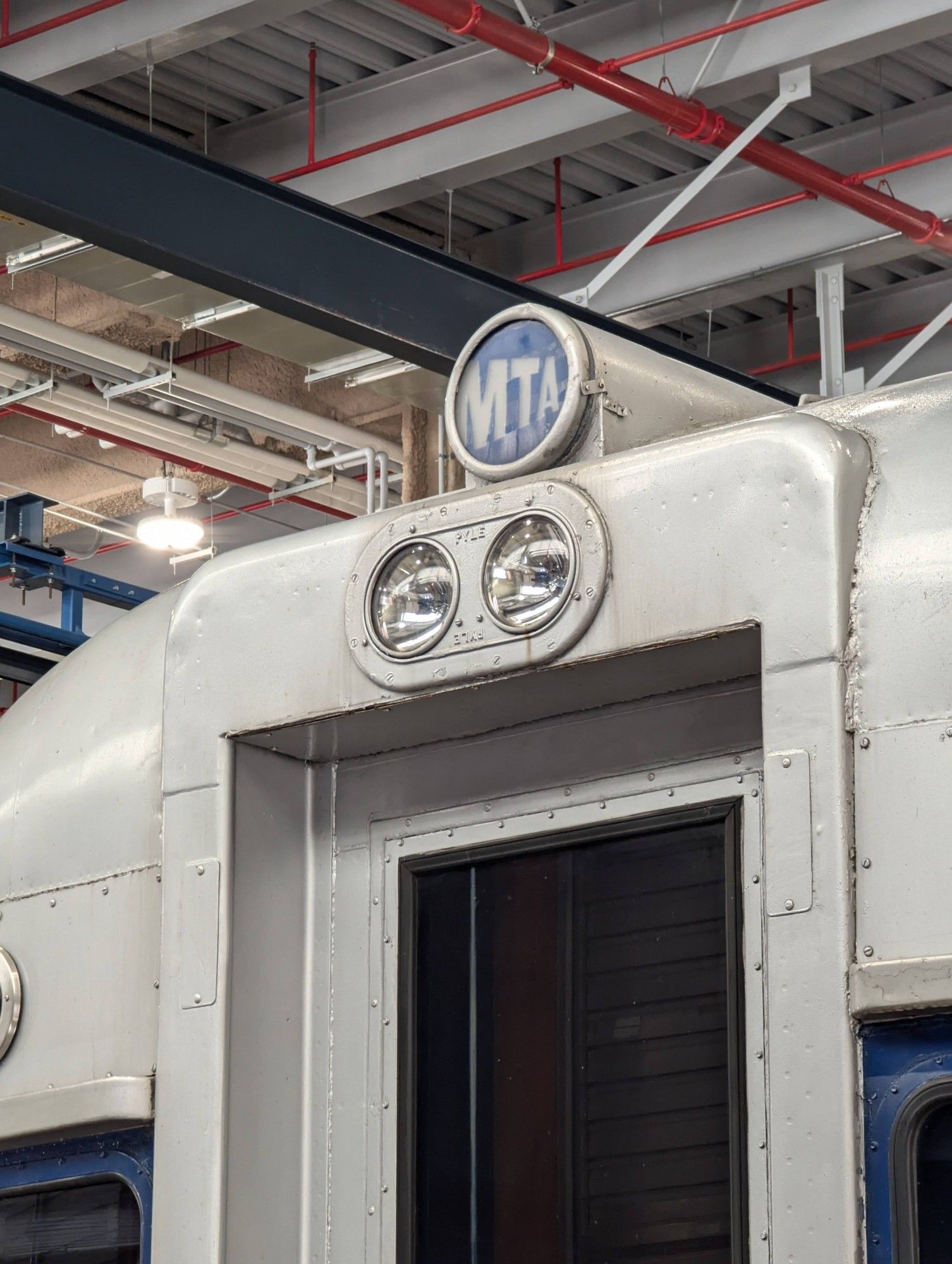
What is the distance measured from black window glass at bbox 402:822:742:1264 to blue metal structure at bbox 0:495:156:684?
7.65 m

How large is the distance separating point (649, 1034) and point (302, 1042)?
73cm

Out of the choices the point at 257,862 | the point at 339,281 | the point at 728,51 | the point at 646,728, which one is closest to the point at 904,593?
the point at 646,728

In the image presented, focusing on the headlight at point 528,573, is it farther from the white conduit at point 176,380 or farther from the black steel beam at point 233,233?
the white conduit at point 176,380

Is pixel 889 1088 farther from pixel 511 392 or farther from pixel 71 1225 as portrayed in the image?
pixel 71 1225

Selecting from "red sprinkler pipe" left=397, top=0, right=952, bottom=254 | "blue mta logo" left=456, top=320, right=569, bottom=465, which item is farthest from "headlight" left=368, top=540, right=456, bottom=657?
"red sprinkler pipe" left=397, top=0, right=952, bottom=254

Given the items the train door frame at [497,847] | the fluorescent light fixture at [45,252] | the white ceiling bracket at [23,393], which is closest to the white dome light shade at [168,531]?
the white ceiling bracket at [23,393]

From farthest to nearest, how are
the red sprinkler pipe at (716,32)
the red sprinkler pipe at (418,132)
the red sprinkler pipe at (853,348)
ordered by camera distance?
the red sprinkler pipe at (853,348)
the red sprinkler pipe at (418,132)
the red sprinkler pipe at (716,32)

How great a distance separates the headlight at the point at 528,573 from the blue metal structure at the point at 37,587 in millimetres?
7725

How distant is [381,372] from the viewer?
10641mm

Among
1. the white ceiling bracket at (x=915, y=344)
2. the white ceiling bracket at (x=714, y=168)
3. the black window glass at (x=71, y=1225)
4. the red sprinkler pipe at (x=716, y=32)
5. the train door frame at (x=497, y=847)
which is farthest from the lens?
the white ceiling bracket at (x=915, y=344)

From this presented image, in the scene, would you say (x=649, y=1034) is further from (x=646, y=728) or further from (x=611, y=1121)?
(x=646, y=728)

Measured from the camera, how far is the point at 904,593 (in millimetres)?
2965

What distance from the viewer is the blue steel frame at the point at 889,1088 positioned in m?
2.76

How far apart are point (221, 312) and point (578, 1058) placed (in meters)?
6.82
